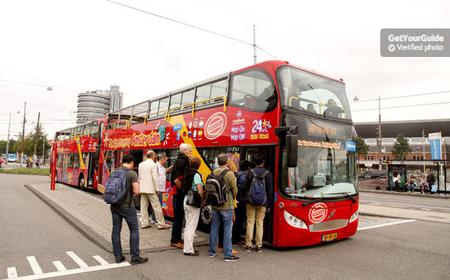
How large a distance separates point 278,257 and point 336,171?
2.16 meters

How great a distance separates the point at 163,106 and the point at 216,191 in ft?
17.9

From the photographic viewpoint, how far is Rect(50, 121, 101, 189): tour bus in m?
16.0

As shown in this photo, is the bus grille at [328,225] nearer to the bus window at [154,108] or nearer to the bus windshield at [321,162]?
the bus windshield at [321,162]

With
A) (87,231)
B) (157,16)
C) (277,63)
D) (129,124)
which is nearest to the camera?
(277,63)

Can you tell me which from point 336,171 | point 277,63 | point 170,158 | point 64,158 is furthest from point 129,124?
point 64,158

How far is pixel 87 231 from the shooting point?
7535mm

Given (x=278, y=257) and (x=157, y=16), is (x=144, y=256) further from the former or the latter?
(x=157, y=16)

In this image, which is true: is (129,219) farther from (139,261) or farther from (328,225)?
(328,225)

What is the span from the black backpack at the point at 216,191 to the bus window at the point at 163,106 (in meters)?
5.00

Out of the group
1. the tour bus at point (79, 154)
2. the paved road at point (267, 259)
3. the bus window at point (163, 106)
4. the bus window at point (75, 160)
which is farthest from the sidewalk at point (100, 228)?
the bus window at point (75, 160)

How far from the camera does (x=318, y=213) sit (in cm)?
641

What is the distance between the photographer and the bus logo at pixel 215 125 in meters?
7.66

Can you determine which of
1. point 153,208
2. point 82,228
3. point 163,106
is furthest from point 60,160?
point 153,208

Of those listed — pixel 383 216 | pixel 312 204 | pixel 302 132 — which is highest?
pixel 302 132
